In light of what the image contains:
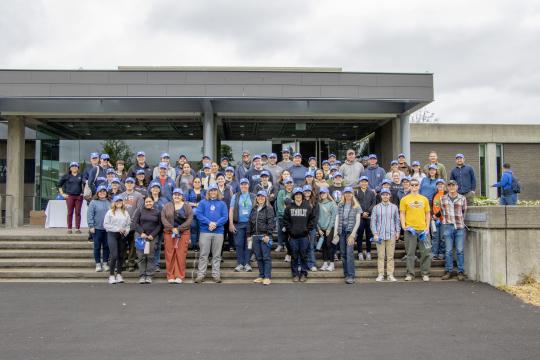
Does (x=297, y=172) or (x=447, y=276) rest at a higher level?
(x=297, y=172)

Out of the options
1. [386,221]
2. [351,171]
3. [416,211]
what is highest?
[351,171]

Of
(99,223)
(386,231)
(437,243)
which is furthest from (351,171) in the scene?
(99,223)

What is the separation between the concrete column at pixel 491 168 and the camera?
2222cm

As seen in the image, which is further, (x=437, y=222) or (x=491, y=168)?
(x=491, y=168)

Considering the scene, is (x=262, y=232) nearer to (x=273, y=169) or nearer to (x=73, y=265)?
(x=273, y=169)

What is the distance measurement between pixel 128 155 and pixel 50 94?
20.9ft

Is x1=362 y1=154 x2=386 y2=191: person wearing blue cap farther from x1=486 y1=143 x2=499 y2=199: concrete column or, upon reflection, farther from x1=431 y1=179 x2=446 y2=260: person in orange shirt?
x1=486 y1=143 x2=499 y2=199: concrete column

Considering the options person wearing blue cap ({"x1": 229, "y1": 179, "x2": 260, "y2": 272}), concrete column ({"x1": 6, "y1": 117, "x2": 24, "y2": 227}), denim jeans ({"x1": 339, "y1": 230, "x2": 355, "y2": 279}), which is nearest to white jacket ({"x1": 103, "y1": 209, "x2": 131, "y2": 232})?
person wearing blue cap ({"x1": 229, "y1": 179, "x2": 260, "y2": 272})

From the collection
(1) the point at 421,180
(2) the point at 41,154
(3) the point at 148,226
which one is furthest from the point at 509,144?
(2) the point at 41,154

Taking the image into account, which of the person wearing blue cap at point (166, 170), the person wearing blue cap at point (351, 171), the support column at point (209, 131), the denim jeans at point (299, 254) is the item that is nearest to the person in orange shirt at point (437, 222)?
the person wearing blue cap at point (351, 171)

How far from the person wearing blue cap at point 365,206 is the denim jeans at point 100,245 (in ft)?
17.9

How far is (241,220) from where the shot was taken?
1021cm

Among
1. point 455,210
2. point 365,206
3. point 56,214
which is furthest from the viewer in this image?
point 56,214

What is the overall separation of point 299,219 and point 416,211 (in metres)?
2.45
